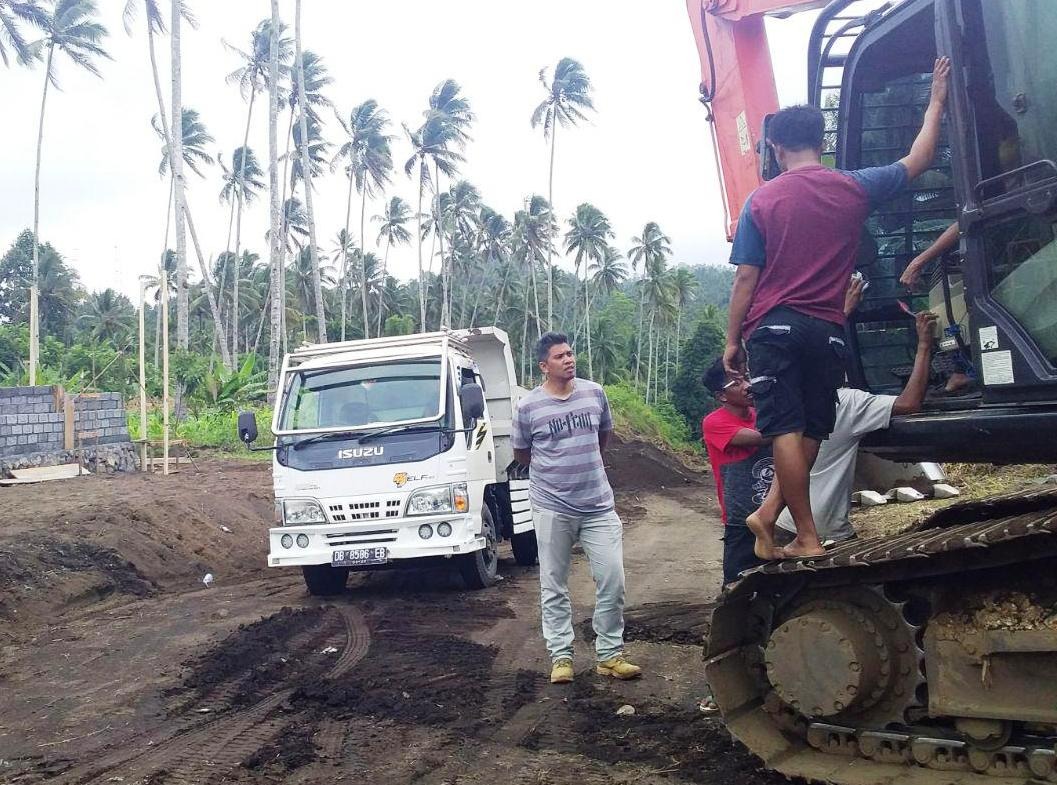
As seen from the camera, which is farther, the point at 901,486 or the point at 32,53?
the point at 32,53

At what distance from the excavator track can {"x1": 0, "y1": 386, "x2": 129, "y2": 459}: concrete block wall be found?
15.1m

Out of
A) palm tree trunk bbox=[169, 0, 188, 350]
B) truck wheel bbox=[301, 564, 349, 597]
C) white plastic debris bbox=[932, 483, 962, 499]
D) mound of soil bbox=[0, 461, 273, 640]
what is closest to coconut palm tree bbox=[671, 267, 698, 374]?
palm tree trunk bbox=[169, 0, 188, 350]

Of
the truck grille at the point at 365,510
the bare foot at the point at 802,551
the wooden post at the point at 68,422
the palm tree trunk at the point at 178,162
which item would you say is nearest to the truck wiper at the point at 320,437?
the truck grille at the point at 365,510

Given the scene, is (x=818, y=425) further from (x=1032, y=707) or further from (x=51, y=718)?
(x=51, y=718)

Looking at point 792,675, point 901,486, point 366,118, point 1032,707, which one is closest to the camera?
point 1032,707

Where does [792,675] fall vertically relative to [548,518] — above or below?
below

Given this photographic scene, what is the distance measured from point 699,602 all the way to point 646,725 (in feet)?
11.4

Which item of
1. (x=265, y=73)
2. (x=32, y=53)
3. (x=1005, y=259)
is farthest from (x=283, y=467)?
(x=265, y=73)

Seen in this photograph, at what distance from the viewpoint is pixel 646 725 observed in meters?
4.80

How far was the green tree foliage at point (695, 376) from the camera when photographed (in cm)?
4881

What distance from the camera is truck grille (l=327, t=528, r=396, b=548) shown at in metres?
9.09

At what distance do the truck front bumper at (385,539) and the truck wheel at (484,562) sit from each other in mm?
299

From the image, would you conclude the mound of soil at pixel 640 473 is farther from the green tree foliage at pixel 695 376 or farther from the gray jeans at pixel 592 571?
the gray jeans at pixel 592 571

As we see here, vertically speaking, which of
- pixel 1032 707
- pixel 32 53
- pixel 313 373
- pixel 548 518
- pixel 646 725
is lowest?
pixel 646 725
